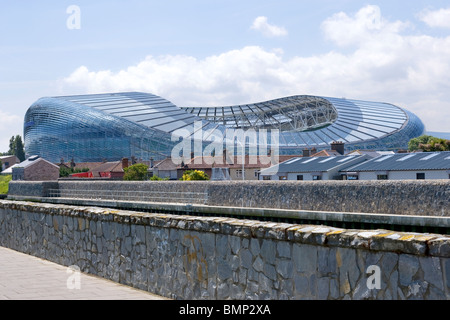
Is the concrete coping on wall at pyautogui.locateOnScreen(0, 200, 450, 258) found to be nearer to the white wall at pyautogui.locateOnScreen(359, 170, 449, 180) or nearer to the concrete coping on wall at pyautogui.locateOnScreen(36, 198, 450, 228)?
the concrete coping on wall at pyautogui.locateOnScreen(36, 198, 450, 228)

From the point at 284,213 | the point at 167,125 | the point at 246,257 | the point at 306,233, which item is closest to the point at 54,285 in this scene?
the point at 246,257

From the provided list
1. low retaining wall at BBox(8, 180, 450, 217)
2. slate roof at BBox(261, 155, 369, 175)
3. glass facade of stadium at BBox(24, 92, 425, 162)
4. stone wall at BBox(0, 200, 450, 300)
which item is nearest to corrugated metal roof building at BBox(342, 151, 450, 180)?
slate roof at BBox(261, 155, 369, 175)

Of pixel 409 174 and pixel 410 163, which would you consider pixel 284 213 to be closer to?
pixel 409 174

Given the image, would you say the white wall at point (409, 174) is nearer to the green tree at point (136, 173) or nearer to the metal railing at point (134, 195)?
the metal railing at point (134, 195)

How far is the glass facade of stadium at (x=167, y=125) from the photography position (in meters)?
112

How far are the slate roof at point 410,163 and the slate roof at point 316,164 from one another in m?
2.51

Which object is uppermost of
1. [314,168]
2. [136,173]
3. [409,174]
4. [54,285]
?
[314,168]

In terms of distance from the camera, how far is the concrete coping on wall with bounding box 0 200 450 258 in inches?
207

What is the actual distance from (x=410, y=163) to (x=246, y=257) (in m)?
35.7

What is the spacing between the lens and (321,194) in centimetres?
1586

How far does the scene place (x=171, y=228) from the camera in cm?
905

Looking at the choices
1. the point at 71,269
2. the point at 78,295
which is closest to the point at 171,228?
the point at 78,295

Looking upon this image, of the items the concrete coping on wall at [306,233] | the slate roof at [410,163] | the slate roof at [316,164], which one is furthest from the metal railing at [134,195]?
the slate roof at [316,164]
